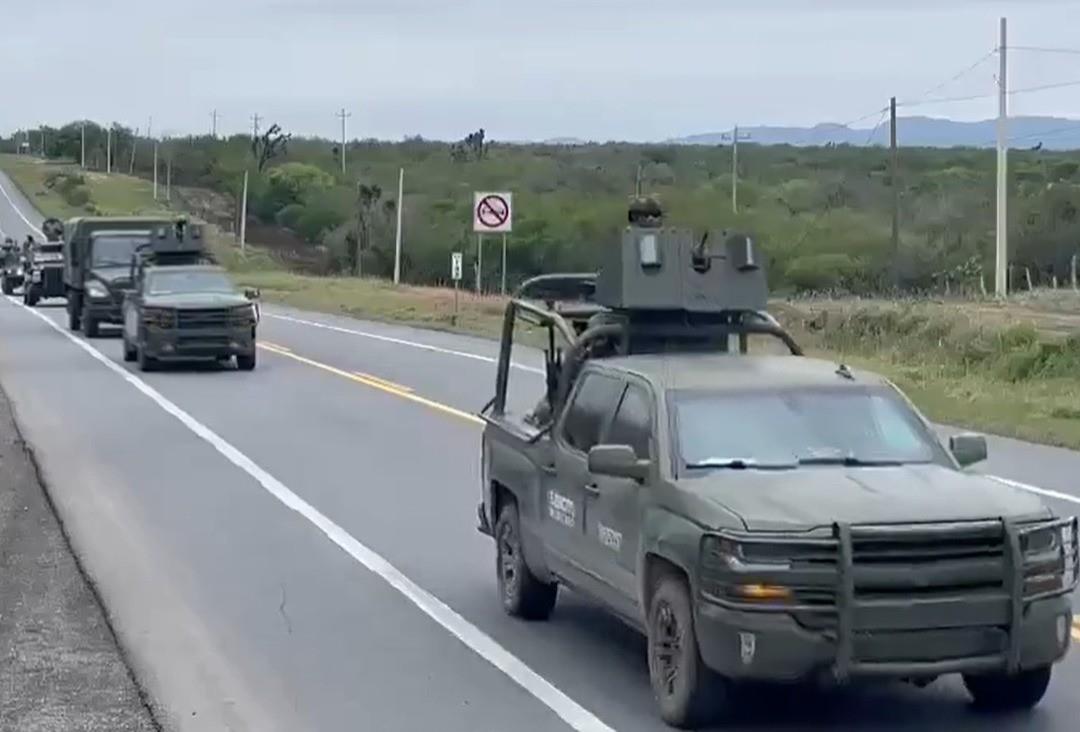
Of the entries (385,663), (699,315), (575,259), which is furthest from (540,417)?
(575,259)

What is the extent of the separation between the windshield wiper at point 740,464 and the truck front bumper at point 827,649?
1062 mm

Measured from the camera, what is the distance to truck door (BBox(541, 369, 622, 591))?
33.5 feet

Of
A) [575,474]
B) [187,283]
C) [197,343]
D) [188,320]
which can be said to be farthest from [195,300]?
[575,474]

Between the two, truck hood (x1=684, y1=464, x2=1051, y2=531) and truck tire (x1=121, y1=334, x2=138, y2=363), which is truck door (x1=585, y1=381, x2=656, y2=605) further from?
truck tire (x1=121, y1=334, x2=138, y2=363)

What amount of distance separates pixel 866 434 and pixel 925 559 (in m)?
1.58

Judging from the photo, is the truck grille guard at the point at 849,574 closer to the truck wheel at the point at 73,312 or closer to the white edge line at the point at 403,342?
the white edge line at the point at 403,342

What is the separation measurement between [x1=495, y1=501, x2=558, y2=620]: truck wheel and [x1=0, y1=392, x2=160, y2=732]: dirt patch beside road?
2.22 metres

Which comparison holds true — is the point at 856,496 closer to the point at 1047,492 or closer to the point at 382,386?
the point at 1047,492

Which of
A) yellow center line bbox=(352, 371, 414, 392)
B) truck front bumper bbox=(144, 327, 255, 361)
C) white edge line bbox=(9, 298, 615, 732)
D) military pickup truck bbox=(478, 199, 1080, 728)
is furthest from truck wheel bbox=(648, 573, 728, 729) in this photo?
truck front bumper bbox=(144, 327, 255, 361)

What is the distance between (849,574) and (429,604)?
14.9 feet

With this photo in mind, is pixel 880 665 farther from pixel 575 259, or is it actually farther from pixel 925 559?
pixel 575 259

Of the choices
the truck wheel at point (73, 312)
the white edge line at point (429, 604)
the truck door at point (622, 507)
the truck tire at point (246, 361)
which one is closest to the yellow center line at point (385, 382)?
the truck tire at point (246, 361)

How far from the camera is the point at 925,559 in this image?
8172 mm

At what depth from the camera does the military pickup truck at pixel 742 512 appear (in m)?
8.15
